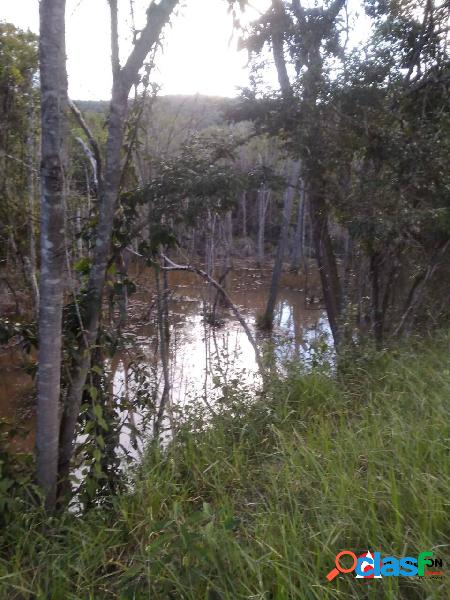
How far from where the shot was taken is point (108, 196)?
139 inches

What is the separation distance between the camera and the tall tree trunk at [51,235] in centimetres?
298

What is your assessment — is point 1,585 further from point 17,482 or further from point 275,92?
point 275,92

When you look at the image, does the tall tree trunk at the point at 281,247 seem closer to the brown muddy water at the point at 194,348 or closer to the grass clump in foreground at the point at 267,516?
the brown muddy water at the point at 194,348

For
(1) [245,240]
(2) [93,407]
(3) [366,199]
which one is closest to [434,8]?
A: (3) [366,199]

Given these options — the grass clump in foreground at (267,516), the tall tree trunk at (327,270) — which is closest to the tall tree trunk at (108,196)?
the grass clump in foreground at (267,516)

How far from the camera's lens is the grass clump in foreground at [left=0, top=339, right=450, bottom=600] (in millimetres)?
2129

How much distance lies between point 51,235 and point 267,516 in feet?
6.65

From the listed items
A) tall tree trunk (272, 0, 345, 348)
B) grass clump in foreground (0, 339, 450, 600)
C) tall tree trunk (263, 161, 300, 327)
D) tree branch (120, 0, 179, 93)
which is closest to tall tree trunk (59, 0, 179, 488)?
tree branch (120, 0, 179, 93)

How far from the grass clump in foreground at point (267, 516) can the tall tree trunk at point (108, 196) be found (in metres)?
0.62

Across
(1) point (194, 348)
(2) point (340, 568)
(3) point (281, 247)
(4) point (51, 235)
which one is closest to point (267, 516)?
(2) point (340, 568)

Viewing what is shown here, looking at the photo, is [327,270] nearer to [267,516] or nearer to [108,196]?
[108,196]

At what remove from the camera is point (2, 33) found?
24.7 ft

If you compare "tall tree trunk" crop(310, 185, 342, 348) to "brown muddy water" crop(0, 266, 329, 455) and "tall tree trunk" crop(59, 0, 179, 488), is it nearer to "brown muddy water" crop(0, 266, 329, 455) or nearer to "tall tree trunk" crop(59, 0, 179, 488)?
"brown muddy water" crop(0, 266, 329, 455)

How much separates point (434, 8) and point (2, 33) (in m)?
5.95
